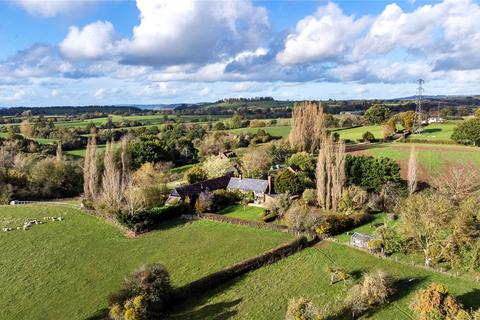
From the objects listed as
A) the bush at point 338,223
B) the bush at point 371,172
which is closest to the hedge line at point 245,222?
the bush at point 338,223

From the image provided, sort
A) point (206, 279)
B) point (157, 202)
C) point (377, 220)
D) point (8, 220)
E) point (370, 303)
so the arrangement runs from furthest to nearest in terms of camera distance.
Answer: point (157, 202) < point (8, 220) < point (377, 220) < point (206, 279) < point (370, 303)

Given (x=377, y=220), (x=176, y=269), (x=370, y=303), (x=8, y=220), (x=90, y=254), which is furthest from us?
(x=8, y=220)

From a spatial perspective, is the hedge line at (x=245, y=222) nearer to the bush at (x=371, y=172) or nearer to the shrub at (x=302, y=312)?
the bush at (x=371, y=172)

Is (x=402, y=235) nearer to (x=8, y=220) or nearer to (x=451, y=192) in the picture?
(x=451, y=192)

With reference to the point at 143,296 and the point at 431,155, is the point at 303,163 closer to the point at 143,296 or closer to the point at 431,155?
the point at 431,155

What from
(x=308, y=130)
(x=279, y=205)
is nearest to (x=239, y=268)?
(x=279, y=205)

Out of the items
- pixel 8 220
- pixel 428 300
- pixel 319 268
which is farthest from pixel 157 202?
pixel 428 300

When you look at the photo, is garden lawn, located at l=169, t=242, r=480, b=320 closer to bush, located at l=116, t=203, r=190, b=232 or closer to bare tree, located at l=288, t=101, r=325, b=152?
bush, located at l=116, t=203, r=190, b=232
